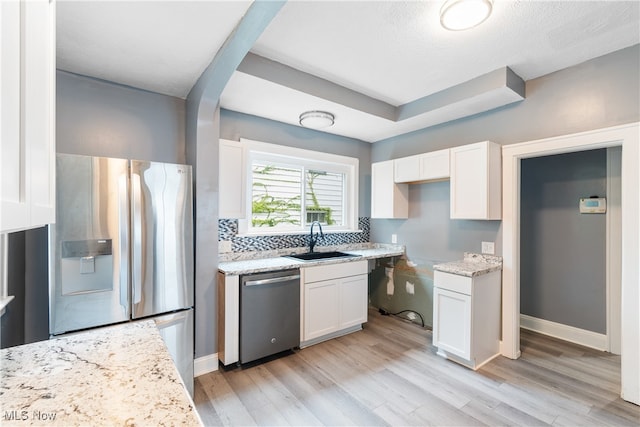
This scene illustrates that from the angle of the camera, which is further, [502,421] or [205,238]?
[205,238]

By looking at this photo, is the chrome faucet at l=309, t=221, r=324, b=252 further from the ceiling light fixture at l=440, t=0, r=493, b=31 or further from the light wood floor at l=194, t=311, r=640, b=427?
the ceiling light fixture at l=440, t=0, r=493, b=31

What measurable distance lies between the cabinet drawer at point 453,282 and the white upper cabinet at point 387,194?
3.44ft

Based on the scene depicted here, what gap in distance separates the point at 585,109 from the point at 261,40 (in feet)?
8.27

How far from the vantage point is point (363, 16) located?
178 cm

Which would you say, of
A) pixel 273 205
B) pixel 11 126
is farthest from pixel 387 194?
pixel 11 126

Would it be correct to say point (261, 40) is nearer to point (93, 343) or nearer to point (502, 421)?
point (93, 343)

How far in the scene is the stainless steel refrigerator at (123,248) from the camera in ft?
5.69

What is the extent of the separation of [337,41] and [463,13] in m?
0.78

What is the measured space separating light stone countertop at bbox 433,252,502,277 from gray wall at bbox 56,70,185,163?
258 centimetres

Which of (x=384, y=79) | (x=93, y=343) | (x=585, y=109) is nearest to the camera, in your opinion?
(x=93, y=343)

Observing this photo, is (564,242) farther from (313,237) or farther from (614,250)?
(313,237)

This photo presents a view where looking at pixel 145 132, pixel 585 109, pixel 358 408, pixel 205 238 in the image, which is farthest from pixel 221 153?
pixel 585 109

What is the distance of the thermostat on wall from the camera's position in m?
2.84

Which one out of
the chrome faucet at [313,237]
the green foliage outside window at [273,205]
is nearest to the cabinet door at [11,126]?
the green foliage outside window at [273,205]
